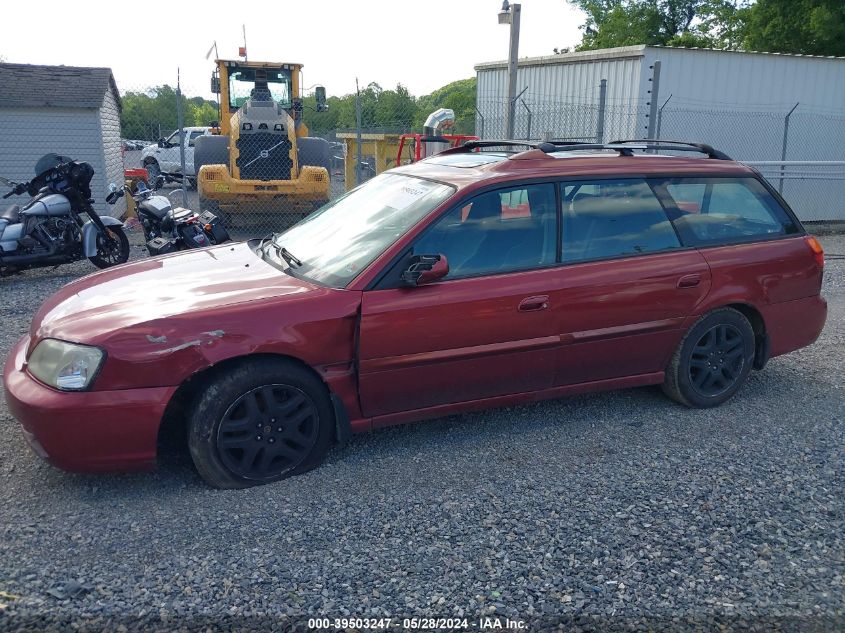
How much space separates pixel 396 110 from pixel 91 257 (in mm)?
14021

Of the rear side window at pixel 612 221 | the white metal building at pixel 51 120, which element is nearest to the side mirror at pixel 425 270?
the rear side window at pixel 612 221

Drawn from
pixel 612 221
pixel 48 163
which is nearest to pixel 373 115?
pixel 48 163

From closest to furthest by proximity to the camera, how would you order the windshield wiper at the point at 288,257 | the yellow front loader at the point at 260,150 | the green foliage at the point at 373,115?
the windshield wiper at the point at 288,257
the yellow front loader at the point at 260,150
the green foliage at the point at 373,115

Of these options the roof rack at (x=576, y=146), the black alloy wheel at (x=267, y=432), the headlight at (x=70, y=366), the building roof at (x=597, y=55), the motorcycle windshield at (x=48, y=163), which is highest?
the building roof at (x=597, y=55)

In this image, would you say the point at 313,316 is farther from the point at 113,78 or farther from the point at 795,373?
the point at 113,78

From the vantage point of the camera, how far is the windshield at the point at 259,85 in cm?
1273

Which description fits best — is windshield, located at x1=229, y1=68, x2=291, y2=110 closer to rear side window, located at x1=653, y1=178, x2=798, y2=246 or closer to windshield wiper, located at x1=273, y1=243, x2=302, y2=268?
windshield wiper, located at x1=273, y1=243, x2=302, y2=268

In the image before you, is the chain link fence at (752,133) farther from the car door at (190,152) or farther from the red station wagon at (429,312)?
the car door at (190,152)

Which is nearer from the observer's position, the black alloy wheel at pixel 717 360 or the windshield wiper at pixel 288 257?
the windshield wiper at pixel 288 257

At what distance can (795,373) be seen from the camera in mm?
5449

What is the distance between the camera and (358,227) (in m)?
4.30

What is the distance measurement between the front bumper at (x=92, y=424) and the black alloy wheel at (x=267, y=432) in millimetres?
333

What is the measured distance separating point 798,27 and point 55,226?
2109 cm

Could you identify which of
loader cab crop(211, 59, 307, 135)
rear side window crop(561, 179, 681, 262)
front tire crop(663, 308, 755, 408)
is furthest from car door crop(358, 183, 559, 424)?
loader cab crop(211, 59, 307, 135)
